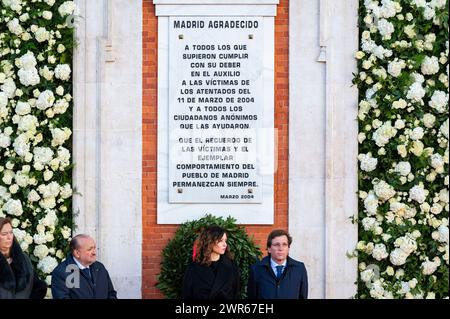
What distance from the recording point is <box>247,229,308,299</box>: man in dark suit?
31.4 feet

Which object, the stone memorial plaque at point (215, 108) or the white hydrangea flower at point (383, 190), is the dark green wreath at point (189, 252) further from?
the white hydrangea flower at point (383, 190)

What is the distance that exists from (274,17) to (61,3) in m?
2.29

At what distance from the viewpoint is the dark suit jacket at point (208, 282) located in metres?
9.52

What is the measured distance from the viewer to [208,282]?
953 centimetres

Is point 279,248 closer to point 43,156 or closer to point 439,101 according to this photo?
point 439,101

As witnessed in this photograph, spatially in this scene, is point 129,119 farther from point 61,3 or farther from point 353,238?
point 353,238

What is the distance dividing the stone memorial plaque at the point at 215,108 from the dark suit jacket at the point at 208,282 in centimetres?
184

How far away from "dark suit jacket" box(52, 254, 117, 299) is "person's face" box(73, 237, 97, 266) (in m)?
0.08

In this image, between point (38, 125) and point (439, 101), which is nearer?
point (439, 101)

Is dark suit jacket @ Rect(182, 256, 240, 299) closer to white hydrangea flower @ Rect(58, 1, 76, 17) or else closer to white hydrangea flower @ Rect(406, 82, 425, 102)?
white hydrangea flower @ Rect(406, 82, 425, 102)

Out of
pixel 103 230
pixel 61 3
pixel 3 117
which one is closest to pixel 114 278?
pixel 103 230

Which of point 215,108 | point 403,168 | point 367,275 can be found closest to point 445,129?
point 403,168

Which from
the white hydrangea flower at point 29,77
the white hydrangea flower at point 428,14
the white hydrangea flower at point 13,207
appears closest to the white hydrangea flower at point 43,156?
the white hydrangea flower at point 13,207

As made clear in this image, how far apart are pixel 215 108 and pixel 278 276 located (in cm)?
247
